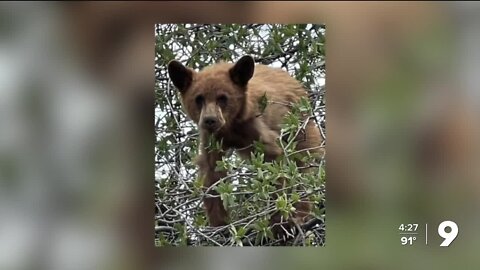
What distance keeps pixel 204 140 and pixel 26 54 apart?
40 cm

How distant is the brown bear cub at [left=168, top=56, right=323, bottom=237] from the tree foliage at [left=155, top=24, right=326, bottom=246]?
0.01 metres

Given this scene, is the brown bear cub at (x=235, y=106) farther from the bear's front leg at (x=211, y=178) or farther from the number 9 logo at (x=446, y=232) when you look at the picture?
the number 9 logo at (x=446, y=232)

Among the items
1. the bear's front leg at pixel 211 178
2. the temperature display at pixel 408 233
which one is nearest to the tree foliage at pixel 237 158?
the bear's front leg at pixel 211 178

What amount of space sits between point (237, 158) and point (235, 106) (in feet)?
0.33

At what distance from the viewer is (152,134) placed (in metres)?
1.10

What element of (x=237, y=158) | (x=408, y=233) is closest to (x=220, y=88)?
(x=237, y=158)

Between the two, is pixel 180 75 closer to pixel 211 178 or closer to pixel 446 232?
pixel 211 178

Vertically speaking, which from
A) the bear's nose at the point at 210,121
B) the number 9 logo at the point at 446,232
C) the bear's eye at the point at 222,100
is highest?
the bear's eye at the point at 222,100

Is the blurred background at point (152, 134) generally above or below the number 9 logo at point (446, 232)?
above

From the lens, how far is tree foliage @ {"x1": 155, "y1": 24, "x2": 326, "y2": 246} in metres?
1.09

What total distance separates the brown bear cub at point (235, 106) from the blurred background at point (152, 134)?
0.06 meters

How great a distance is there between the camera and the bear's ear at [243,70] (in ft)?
3.58
